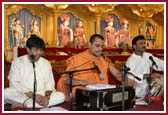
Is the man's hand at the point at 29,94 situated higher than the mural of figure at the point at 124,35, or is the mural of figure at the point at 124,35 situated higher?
the mural of figure at the point at 124,35

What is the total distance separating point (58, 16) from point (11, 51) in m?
1.87

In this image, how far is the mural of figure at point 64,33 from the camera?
291 inches

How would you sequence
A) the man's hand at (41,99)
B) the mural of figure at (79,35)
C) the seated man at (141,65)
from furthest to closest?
the mural of figure at (79,35) → the seated man at (141,65) → the man's hand at (41,99)

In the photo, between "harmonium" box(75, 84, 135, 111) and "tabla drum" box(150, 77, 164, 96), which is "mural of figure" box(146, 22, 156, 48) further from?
"harmonium" box(75, 84, 135, 111)

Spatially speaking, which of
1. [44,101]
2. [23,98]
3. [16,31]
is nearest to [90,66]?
[44,101]

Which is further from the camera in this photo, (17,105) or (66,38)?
(66,38)

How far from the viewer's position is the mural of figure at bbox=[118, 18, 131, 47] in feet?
23.2

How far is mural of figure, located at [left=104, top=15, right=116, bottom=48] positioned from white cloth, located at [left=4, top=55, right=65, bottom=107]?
3645 mm

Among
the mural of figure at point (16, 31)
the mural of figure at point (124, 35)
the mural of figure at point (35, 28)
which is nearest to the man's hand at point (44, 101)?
the mural of figure at point (16, 31)

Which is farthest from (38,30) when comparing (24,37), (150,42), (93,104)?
(93,104)

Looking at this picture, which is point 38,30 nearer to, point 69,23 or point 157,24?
point 69,23

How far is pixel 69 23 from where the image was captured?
775cm

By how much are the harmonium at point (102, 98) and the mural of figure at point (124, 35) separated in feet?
12.6

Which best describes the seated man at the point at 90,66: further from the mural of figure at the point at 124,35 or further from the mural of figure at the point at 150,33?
the mural of figure at the point at 150,33
